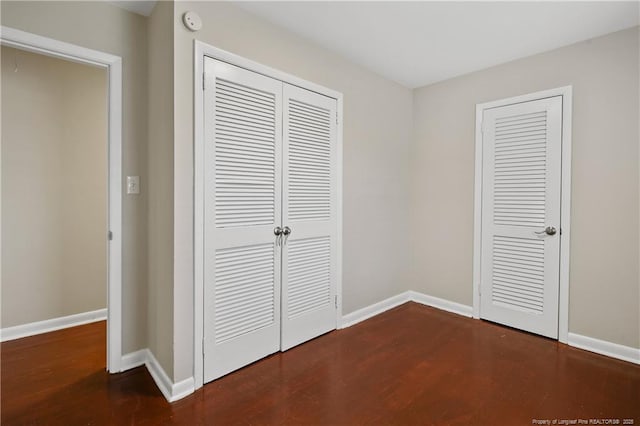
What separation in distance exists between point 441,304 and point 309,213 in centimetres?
192

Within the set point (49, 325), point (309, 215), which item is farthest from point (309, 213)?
point (49, 325)

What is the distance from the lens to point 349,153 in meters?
2.96

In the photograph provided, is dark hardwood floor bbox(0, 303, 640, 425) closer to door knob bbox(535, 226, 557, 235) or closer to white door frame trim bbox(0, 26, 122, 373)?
white door frame trim bbox(0, 26, 122, 373)

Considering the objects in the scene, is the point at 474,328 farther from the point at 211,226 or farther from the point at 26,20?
the point at 26,20

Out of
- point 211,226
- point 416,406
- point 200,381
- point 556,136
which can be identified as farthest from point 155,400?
point 556,136

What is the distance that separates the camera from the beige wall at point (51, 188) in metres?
2.66

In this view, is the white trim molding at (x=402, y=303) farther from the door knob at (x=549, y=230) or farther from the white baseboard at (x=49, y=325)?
the white baseboard at (x=49, y=325)

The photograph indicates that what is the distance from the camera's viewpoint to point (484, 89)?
123 inches

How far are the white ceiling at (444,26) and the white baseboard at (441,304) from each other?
2.42 m

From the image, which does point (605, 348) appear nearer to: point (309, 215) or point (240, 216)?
point (309, 215)

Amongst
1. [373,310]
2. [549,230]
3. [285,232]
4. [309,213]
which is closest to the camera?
[285,232]

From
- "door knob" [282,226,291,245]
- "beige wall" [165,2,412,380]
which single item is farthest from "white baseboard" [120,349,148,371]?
"door knob" [282,226,291,245]

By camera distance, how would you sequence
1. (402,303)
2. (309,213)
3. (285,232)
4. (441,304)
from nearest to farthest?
(285,232), (309,213), (441,304), (402,303)

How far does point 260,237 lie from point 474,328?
2.18 meters
